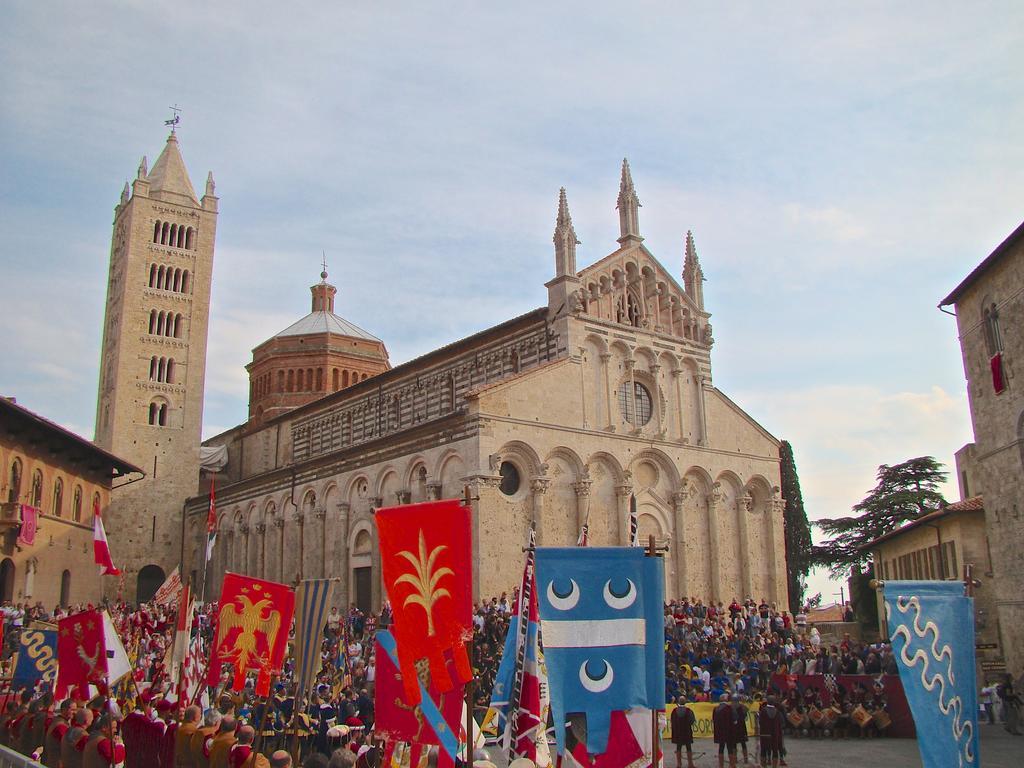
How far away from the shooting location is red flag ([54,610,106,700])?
1311cm

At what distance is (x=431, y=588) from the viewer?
8938 millimetres

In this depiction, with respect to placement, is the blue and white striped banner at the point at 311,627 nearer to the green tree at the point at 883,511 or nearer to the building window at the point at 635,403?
the building window at the point at 635,403

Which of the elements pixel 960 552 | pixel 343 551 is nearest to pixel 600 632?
pixel 960 552

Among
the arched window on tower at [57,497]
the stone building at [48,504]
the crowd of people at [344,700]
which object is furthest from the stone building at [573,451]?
the arched window on tower at [57,497]

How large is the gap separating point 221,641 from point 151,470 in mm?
37083

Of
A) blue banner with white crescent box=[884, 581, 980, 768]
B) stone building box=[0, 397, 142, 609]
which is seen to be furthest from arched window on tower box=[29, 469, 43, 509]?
blue banner with white crescent box=[884, 581, 980, 768]

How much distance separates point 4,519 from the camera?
107 feet

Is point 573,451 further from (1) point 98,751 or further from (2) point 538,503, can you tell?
(1) point 98,751

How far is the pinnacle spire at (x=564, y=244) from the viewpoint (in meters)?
33.2

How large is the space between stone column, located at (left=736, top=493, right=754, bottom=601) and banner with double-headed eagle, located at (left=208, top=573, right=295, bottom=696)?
2505 cm

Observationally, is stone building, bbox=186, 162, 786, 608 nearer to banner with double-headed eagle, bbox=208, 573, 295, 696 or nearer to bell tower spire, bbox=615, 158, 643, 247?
bell tower spire, bbox=615, 158, 643, 247

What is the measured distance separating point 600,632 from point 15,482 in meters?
32.2

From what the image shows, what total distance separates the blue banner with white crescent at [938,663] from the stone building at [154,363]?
1754 inches

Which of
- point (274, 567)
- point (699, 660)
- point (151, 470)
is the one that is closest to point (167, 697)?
point (699, 660)
